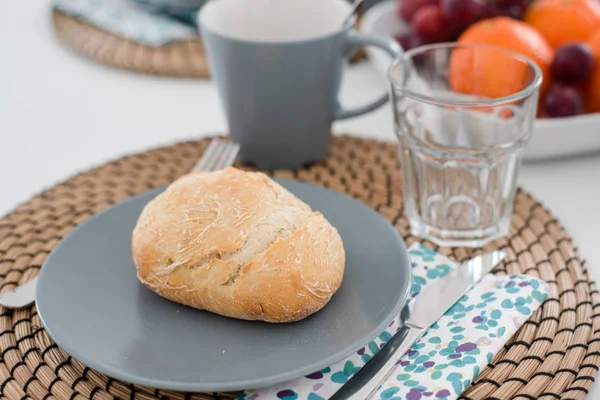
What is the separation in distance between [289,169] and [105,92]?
1.31ft

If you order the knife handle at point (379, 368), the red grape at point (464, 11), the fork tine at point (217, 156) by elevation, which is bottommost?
the knife handle at point (379, 368)

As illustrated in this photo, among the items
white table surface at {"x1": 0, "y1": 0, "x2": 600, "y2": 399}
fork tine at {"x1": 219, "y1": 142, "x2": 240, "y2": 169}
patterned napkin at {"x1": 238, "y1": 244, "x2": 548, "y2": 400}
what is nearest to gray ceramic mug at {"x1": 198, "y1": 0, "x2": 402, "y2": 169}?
fork tine at {"x1": 219, "y1": 142, "x2": 240, "y2": 169}

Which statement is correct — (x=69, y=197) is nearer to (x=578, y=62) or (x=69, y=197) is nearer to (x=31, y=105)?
(x=31, y=105)

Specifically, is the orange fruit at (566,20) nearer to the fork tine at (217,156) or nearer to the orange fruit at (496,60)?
the orange fruit at (496,60)

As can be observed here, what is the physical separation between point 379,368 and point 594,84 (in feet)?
1.81

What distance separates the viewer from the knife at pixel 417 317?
0.52 metres

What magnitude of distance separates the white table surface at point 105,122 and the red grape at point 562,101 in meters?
0.07

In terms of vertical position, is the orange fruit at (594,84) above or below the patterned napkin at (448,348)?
above

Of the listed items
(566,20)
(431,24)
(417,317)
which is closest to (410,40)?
(431,24)

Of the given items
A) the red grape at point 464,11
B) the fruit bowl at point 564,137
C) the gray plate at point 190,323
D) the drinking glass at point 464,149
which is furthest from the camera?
the red grape at point 464,11

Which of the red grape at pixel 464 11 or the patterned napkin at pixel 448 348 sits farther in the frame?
the red grape at pixel 464 11

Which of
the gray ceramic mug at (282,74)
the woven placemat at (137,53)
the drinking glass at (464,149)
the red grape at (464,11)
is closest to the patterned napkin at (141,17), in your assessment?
the woven placemat at (137,53)

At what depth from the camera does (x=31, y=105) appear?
43.8 inches

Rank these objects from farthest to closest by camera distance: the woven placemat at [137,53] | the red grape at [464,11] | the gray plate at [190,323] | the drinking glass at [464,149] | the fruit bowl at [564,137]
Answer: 1. the woven placemat at [137,53]
2. the red grape at [464,11]
3. the fruit bowl at [564,137]
4. the drinking glass at [464,149]
5. the gray plate at [190,323]
